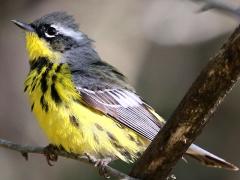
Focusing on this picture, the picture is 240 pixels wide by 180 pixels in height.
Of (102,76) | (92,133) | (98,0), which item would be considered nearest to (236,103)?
(98,0)

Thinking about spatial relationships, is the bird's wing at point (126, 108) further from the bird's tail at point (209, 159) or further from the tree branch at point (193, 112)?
the tree branch at point (193, 112)

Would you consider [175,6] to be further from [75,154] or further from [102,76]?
[75,154]

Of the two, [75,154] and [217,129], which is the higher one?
[75,154]

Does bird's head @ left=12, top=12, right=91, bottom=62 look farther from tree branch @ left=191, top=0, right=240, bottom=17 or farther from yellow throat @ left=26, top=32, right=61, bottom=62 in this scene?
tree branch @ left=191, top=0, right=240, bottom=17

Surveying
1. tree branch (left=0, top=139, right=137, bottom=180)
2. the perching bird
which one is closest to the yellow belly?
the perching bird

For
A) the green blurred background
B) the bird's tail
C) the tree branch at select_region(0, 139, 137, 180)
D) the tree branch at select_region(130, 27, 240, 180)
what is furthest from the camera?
the green blurred background

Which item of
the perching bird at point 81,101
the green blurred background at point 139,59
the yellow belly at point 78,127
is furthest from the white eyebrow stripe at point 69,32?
the green blurred background at point 139,59

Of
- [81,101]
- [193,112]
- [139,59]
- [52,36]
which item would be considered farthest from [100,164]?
[139,59]
